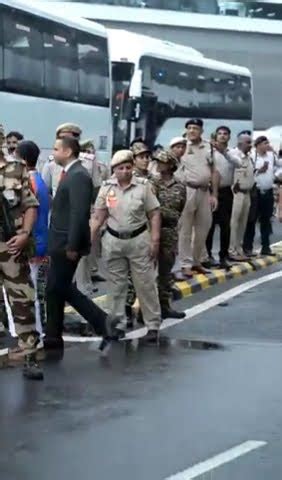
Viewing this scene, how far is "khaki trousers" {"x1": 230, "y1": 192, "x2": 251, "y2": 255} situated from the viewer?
18.7 meters

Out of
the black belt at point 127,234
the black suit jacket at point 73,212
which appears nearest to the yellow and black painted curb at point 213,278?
the black belt at point 127,234

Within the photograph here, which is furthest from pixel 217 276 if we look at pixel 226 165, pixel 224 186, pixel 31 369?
pixel 31 369

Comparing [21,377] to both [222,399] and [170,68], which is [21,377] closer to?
[222,399]

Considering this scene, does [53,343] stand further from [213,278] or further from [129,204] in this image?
[213,278]

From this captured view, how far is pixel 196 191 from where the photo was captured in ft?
53.1

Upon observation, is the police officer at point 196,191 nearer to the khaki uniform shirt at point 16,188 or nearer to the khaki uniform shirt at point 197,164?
the khaki uniform shirt at point 197,164

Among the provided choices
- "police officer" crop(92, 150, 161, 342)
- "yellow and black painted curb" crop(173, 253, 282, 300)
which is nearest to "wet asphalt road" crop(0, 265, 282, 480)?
Answer: "police officer" crop(92, 150, 161, 342)

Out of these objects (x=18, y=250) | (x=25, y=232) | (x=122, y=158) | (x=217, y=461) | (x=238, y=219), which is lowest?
(x=238, y=219)

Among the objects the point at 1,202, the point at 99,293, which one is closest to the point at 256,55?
the point at 99,293

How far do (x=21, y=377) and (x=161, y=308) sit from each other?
348 cm

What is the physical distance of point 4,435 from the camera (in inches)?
312

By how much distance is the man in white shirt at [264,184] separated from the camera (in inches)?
784

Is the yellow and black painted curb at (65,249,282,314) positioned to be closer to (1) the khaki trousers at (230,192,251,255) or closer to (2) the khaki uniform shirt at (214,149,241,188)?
(1) the khaki trousers at (230,192,251,255)

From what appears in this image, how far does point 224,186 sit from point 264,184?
8.49 ft
